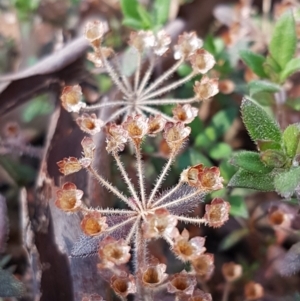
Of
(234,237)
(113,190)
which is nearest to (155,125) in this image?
(113,190)

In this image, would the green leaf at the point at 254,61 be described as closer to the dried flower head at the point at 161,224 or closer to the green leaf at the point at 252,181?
the green leaf at the point at 252,181

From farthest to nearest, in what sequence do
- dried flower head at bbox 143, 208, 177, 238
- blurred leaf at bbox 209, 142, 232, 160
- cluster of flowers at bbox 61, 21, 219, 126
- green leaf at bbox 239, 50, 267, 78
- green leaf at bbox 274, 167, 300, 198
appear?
blurred leaf at bbox 209, 142, 232, 160
green leaf at bbox 239, 50, 267, 78
cluster of flowers at bbox 61, 21, 219, 126
green leaf at bbox 274, 167, 300, 198
dried flower head at bbox 143, 208, 177, 238

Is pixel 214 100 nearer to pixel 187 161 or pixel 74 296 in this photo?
pixel 187 161

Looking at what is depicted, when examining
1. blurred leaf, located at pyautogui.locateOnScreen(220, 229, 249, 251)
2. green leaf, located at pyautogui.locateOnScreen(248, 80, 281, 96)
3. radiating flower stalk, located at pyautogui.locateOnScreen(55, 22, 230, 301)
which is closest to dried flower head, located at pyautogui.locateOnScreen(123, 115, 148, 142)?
radiating flower stalk, located at pyautogui.locateOnScreen(55, 22, 230, 301)

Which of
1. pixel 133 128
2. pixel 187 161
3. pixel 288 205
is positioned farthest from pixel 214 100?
pixel 133 128

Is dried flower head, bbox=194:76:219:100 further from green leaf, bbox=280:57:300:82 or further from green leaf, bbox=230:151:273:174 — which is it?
green leaf, bbox=280:57:300:82

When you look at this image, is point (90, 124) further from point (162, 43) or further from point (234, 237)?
point (234, 237)

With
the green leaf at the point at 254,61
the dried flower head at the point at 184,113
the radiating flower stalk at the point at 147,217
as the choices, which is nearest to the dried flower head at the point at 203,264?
the radiating flower stalk at the point at 147,217
